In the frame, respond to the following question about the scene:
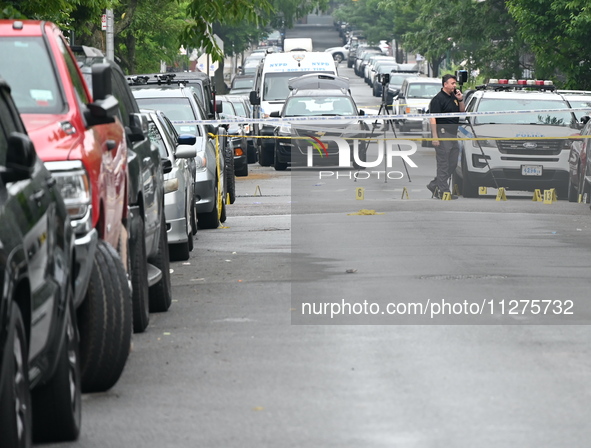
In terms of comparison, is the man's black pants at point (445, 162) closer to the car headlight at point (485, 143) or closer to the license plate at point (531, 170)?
the car headlight at point (485, 143)

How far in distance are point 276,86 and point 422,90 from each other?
10.6 metres

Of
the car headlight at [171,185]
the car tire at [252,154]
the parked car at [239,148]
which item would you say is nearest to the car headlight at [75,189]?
the car headlight at [171,185]

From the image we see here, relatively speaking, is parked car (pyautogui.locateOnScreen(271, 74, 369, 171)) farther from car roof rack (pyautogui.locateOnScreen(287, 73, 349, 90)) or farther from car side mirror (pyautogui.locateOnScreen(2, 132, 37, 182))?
car side mirror (pyautogui.locateOnScreen(2, 132, 37, 182))

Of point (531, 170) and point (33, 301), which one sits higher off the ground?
point (33, 301)

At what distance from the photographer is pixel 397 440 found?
253 inches

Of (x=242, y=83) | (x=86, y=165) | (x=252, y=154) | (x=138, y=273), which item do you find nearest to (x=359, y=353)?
(x=138, y=273)

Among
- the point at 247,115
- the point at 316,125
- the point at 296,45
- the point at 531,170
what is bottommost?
the point at 296,45

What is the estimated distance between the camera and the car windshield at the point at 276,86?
4006cm

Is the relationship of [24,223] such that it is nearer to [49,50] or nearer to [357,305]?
[49,50]

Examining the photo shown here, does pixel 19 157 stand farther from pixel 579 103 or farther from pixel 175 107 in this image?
pixel 579 103

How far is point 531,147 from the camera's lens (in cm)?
2202

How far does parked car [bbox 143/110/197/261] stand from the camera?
13.9 meters

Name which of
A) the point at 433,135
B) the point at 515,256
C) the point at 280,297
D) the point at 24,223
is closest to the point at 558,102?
the point at 433,135

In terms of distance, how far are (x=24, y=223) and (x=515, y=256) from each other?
8.90m
